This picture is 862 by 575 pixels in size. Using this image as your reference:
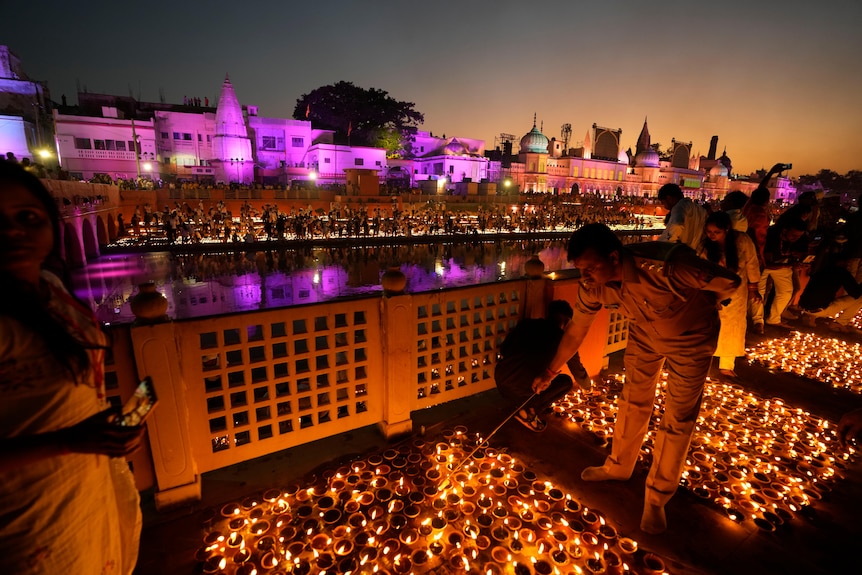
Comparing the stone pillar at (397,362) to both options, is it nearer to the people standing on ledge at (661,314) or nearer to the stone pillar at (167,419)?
the people standing on ledge at (661,314)

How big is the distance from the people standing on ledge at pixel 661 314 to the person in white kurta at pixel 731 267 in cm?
122

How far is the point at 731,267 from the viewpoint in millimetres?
4438

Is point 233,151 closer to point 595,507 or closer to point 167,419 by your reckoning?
point 167,419

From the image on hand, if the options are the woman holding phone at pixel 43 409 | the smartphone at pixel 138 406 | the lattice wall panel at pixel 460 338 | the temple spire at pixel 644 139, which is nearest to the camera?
the woman holding phone at pixel 43 409

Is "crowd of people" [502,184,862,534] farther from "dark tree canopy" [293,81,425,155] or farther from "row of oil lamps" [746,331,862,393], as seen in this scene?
"dark tree canopy" [293,81,425,155]

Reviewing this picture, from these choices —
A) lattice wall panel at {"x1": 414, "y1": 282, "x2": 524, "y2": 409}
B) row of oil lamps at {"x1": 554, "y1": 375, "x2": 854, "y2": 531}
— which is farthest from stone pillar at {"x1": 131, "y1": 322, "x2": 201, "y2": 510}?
row of oil lamps at {"x1": 554, "y1": 375, "x2": 854, "y2": 531}

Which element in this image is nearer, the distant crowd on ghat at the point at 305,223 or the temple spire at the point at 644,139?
the distant crowd on ghat at the point at 305,223

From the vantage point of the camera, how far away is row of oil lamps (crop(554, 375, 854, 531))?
3.27 metres

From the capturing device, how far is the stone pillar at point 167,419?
9.23 ft

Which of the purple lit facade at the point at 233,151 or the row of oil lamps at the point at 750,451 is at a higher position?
the purple lit facade at the point at 233,151

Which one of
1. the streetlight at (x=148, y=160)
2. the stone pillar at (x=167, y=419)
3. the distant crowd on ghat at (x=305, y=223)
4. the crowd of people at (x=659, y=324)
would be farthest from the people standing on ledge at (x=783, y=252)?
the streetlight at (x=148, y=160)

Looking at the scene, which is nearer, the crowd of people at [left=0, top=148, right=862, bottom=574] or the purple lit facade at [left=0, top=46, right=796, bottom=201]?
the crowd of people at [left=0, top=148, right=862, bottom=574]

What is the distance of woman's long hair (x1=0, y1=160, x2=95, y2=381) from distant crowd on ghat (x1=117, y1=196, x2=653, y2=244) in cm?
2077

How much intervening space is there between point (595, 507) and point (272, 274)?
14.2 m
